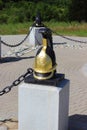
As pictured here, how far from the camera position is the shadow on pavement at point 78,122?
237 inches

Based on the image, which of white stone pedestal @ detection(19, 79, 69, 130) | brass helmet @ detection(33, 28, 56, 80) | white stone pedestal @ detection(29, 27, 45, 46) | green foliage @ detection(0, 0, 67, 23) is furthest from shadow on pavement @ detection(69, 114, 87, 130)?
green foliage @ detection(0, 0, 67, 23)

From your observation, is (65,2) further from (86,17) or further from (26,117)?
(26,117)

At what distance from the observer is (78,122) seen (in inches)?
245

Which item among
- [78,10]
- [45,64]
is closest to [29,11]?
[78,10]

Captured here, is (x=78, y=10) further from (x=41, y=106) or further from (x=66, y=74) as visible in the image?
(x=41, y=106)

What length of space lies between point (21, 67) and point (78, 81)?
199cm

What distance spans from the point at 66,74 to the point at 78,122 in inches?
149

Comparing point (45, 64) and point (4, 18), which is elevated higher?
point (45, 64)

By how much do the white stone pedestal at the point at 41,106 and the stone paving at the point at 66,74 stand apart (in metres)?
0.53

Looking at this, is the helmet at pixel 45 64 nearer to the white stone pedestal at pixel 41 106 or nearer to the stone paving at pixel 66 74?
the white stone pedestal at pixel 41 106

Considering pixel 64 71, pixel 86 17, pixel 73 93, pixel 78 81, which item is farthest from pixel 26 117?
pixel 86 17

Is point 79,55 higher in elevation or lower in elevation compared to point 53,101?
lower

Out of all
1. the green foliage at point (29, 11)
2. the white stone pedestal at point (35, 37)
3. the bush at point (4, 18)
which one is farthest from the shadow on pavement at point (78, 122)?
the bush at point (4, 18)

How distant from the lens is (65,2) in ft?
107
